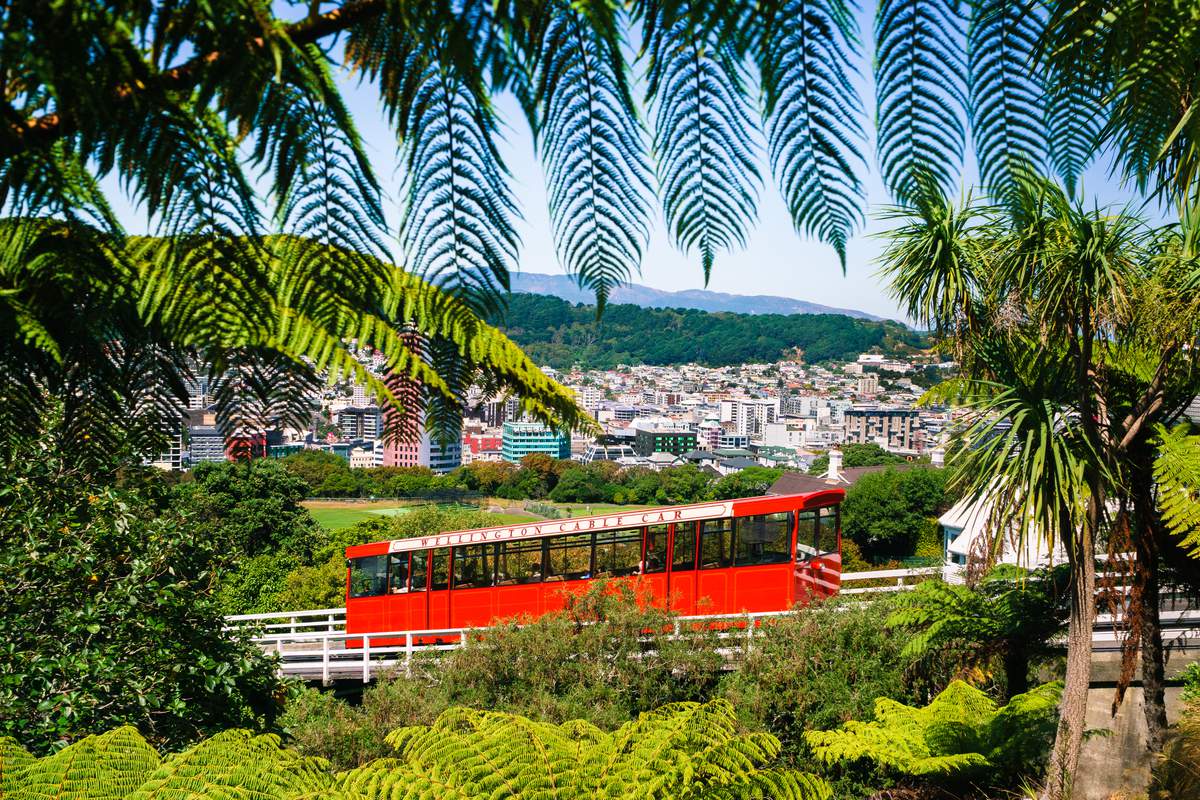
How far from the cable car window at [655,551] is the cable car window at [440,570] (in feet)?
9.47

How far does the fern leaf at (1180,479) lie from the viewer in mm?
5074

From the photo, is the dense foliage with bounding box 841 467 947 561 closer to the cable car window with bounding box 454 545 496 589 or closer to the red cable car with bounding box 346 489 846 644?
the red cable car with bounding box 346 489 846 644

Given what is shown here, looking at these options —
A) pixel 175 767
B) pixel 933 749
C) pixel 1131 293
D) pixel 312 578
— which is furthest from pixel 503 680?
pixel 312 578

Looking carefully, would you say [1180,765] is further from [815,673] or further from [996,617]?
[815,673]

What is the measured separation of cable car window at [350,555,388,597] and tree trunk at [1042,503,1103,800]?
30.0 ft

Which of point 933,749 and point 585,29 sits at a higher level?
point 585,29

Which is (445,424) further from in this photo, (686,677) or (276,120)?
(686,677)

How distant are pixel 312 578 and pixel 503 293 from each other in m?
22.0

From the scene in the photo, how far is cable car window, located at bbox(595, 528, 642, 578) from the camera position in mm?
10469

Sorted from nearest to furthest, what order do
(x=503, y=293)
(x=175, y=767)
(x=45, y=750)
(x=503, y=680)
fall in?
1. (x=503, y=293)
2. (x=175, y=767)
3. (x=45, y=750)
4. (x=503, y=680)

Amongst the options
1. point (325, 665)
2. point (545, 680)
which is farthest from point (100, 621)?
point (325, 665)

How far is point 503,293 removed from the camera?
33.9 inches

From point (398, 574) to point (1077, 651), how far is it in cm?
906

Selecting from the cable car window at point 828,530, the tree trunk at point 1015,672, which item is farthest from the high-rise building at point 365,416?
the cable car window at point 828,530
